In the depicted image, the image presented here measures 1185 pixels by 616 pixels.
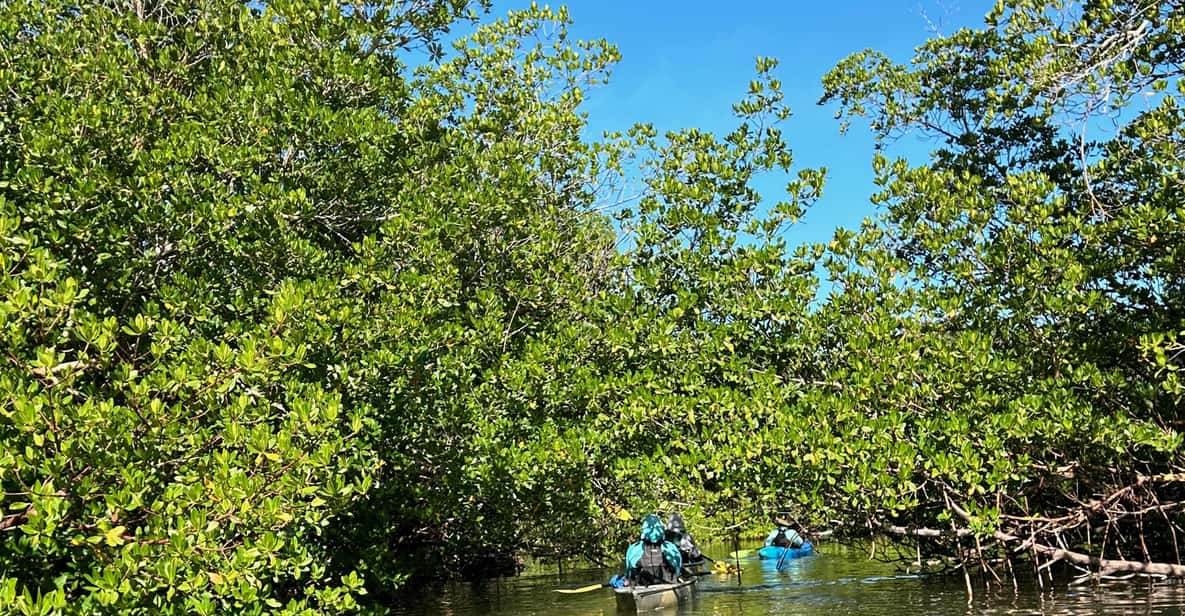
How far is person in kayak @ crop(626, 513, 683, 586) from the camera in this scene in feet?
51.8

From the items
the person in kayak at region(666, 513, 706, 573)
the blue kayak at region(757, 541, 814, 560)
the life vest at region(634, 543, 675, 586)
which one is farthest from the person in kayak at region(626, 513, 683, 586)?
the blue kayak at region(757, 541, 814, 560)

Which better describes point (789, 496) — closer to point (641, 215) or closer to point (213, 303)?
point (641, 215)

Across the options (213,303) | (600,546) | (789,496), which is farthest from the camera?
(600,546)

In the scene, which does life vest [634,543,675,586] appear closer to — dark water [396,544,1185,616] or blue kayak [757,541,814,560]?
dark water [396,544,1185,616]

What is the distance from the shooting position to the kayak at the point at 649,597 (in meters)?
15.0

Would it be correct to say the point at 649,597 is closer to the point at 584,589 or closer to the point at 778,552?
the point at 584,589

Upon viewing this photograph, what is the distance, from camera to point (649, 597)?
15.1 metres

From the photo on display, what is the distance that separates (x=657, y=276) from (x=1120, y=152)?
7.10 metres

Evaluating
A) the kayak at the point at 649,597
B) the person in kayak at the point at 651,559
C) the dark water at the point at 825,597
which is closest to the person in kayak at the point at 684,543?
the dark water at the point at 825,597

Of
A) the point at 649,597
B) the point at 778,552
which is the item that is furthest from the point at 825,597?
the point at 778,552

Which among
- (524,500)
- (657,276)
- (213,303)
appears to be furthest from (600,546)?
(213,303)

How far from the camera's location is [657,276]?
46.2 ft

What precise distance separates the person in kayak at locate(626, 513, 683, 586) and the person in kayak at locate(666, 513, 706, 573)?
7.75 ft

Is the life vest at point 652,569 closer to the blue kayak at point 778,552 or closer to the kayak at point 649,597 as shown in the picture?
the kayak at point 649,597
